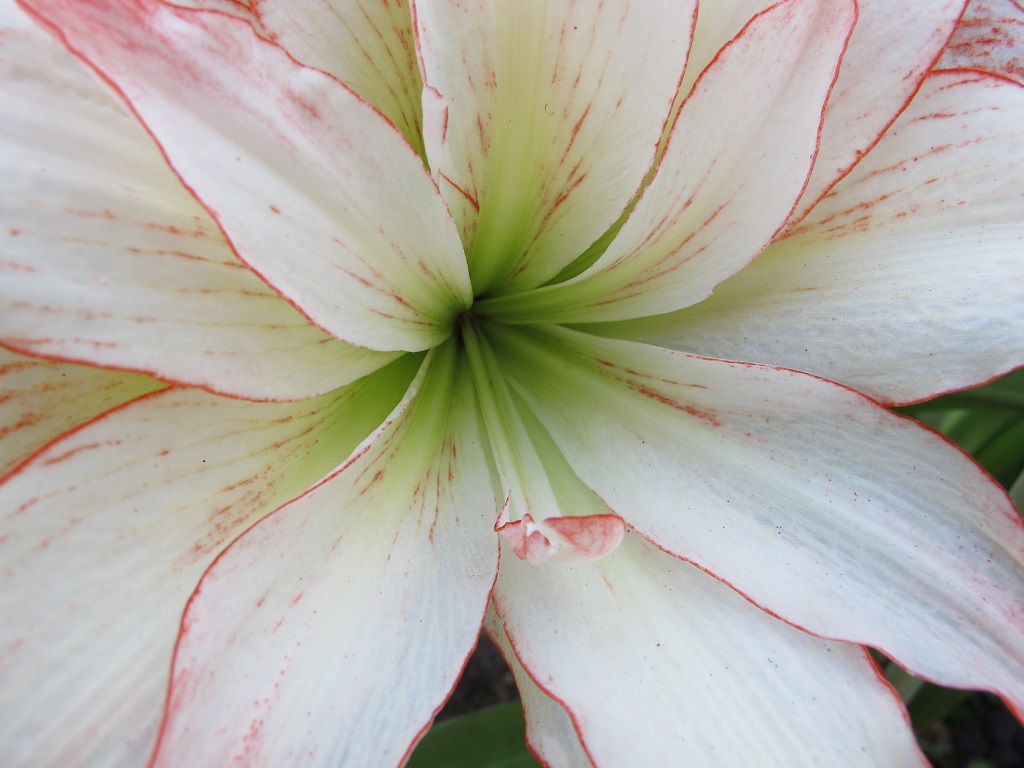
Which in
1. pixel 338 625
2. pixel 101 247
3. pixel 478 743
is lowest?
pixel 478 743

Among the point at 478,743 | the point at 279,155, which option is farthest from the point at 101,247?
the point at 478,743

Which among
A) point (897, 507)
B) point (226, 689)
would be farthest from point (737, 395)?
point (226, 689)

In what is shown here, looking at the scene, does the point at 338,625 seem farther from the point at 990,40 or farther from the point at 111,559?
the point at 990,40

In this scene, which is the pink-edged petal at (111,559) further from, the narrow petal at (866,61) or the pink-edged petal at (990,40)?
the pink-edged petal at (990,40)

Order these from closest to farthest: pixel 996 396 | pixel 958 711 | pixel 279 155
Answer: pixel 279 155 < pixel 996 396 < pixel 958 711

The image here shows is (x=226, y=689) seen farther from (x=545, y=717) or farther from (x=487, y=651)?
(x=487, y=651)

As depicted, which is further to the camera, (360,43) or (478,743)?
(478,743)
